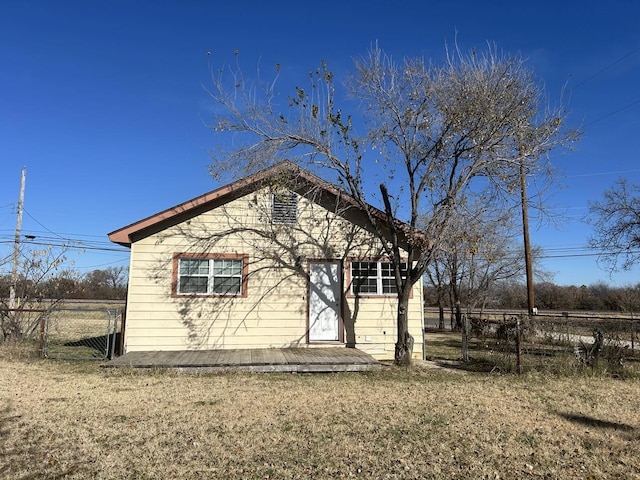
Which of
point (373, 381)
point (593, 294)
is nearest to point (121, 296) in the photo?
point (373, 381)

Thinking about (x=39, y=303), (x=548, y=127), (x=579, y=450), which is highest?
(x=548, y=127)

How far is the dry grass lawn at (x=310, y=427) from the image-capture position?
426cm

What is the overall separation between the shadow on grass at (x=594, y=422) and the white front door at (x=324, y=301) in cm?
577

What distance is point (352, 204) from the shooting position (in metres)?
10.6

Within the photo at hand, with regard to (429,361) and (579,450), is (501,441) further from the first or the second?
(429,361)

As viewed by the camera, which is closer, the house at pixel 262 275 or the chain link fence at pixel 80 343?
the chain link fence at pixel 80 343

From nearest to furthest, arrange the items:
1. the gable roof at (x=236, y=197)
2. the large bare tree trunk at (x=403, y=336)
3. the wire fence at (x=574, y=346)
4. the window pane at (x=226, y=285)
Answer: the wire fence at (x=574, y=346) → the large bare tree trunk at (x=403, y=336) → the gable roof at (x=236, y=197) → the window pane at (x=226, y=285)

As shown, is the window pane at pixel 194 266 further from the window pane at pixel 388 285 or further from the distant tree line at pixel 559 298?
the distant tree line at pixel 559 298

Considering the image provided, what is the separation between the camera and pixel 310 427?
17.8 ft

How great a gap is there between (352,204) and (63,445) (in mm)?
7459

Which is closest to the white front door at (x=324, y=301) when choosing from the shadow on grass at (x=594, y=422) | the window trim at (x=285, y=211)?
the window trim at (x=285, y=211)

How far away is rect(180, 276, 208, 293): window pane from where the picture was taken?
35.0ft

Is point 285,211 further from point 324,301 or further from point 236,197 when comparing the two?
point 324,301

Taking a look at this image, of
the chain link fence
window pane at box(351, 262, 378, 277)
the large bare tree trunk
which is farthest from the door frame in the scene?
the chain link fence
